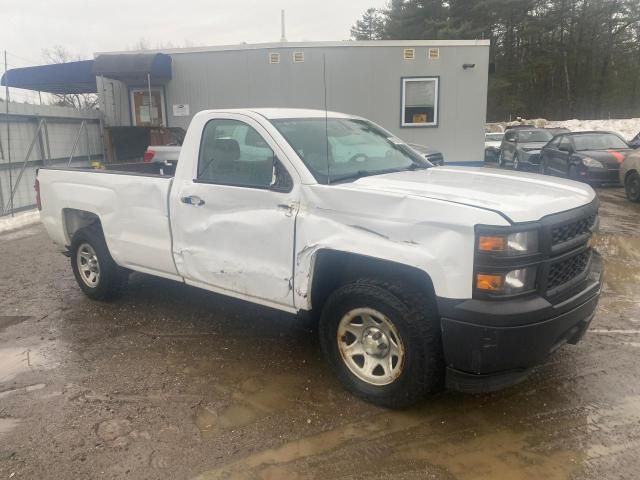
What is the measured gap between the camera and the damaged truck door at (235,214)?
3711mm

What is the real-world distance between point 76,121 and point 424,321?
13.9 meters

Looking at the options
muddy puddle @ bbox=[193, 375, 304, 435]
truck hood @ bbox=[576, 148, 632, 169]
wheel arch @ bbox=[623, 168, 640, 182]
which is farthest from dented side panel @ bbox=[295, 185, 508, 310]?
truck hood @ bbox=[576, 148, 632, 169]

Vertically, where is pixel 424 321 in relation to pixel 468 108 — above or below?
→ below

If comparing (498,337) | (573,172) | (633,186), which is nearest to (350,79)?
(573,172)

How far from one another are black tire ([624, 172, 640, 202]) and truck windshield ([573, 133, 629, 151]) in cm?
230

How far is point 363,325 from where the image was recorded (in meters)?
3.46

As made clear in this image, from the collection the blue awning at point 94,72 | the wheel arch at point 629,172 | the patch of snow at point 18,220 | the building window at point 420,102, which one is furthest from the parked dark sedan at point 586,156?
the patch of snow at point 18,220

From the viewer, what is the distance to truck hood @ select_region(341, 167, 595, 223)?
2.99 meters

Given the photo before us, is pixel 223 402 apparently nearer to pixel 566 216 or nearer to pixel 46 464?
pixel 46 464

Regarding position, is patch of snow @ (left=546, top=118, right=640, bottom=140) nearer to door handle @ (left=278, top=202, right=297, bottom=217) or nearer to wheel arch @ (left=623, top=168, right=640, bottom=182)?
wheel arch @ (left=623, top=168, right=640, bottom=182)

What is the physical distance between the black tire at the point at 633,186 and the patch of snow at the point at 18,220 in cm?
1222

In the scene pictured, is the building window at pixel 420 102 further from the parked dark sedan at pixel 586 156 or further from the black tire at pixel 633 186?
the black tire at pixel 633 186

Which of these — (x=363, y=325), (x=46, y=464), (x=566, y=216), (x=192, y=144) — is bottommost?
(x=46, y=464)

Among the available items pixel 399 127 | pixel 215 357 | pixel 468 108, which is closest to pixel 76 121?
pixel 399 127
